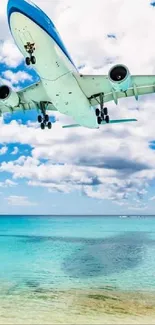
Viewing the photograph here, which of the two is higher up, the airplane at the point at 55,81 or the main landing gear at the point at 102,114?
the airplane at the point at 55,81

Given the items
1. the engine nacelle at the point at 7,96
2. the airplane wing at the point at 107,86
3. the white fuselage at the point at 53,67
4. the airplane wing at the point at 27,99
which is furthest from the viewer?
the airplane wing at the point at 27,99

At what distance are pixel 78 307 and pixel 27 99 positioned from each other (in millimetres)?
15022

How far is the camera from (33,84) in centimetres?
2652

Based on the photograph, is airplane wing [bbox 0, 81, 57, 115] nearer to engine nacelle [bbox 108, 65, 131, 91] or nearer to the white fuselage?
the white fuselage

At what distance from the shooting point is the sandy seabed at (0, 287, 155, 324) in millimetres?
19766

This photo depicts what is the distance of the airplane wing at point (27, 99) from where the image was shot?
1046 inches

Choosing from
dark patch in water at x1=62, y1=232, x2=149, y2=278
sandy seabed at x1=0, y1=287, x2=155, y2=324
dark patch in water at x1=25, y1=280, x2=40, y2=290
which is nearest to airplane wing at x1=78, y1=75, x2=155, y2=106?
sandy seabed at x1=0, y1=287, x2=155, y2=324

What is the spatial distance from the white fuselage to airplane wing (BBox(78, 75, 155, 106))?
25.6 inches

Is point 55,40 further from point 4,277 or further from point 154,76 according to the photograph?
point 4,277

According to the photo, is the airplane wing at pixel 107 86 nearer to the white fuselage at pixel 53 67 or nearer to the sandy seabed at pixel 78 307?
the white fuselage at pixel 53 67

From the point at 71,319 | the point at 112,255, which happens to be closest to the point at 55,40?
the point at 71,319

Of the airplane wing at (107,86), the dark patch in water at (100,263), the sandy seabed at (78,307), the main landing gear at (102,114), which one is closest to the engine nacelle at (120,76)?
the airplane wing at (107,86)

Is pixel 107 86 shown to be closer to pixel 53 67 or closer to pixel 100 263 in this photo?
pixel 53 67

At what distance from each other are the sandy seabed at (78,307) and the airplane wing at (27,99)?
44.1ft
